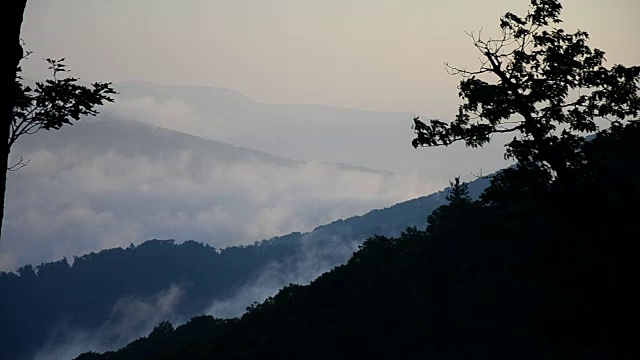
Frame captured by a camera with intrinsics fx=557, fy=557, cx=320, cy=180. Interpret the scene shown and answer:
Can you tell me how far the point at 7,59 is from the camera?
6570 mm

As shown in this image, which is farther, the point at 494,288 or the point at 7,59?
the point at 494,288

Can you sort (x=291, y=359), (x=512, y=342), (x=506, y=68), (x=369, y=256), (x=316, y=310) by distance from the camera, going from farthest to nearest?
(x=369, y=256) → (x=316, y=310) → (x=291, y=359) → (x=512, y=342) → (x=506, y=68)

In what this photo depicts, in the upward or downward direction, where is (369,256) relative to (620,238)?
upward

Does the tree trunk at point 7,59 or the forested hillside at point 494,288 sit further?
the forested hillside at point 494,288

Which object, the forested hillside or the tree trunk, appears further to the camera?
the forested hillside

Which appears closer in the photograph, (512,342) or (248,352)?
(512,342)

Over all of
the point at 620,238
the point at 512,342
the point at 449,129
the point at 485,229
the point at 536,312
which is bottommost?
the point at 512,342

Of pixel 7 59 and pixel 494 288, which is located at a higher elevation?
pixel 7 59

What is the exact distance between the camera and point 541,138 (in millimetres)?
15531

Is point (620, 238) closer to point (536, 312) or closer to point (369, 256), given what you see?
point (536, 312)

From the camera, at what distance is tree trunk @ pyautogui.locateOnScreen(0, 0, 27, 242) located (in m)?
6.50

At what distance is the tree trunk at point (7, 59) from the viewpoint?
6.50m

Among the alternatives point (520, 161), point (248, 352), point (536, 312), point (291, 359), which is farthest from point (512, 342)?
point (520, 161)

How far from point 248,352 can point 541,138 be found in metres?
47.0
